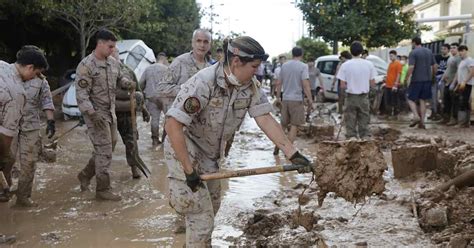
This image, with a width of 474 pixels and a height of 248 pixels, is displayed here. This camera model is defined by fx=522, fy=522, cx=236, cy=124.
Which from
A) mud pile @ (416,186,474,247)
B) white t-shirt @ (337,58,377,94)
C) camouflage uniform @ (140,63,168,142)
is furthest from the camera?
camouflage uniform @ (140,63,168,142)

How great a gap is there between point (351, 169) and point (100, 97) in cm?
314

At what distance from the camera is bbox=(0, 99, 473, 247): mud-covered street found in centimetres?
437

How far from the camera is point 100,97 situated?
18.7ft

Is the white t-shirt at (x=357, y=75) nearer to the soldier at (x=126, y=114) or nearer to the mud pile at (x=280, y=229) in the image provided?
the soldier at (x=126, y=114)

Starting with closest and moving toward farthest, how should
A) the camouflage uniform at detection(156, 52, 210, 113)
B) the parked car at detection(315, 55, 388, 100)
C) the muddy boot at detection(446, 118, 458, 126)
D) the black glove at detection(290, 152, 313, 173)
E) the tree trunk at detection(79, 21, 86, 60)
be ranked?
the black glove at detection(290, 152, 313, 173)
the camouflage uniform at detection(156, 52, 210, 113)
the muddy boot at detection(446, 118, 458, 126)
the tree trunk at detection(79, 21, 86, 60)
the parked car at detection(315, 55, 388, 100)

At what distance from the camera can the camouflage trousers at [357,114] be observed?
8.50 m

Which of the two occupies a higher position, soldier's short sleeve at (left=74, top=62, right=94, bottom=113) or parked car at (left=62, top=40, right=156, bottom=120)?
parked car at (left=62, top=40, right=156, bottom=120)

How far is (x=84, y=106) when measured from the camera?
548 centimetres

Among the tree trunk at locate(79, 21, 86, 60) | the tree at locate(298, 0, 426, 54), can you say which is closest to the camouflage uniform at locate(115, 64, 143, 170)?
the tree trunk at locate(79, 21, 86, 60)

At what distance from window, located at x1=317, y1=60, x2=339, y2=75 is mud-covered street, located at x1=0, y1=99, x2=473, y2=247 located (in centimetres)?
1152

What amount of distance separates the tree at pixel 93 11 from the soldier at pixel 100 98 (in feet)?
29.3

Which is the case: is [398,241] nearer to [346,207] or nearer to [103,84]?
[346,207]

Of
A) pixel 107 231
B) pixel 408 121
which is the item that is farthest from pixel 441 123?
pixel 107 231

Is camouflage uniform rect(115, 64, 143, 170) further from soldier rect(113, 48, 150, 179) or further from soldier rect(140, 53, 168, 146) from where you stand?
soldier rect(140, 53, 168, 146)
